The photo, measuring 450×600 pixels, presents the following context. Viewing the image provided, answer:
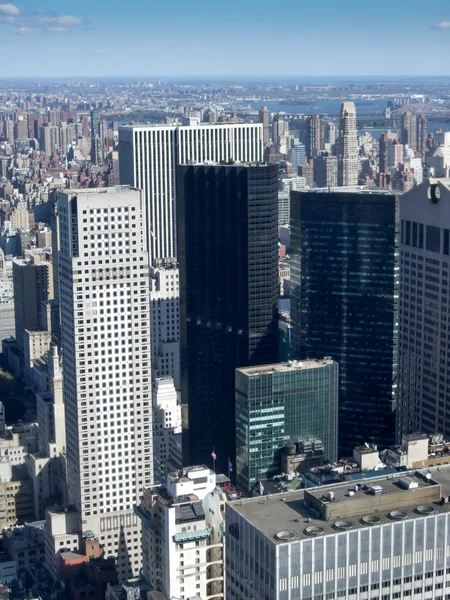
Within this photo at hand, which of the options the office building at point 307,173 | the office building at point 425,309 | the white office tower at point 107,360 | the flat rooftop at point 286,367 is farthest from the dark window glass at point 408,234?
the office building at point 307,173

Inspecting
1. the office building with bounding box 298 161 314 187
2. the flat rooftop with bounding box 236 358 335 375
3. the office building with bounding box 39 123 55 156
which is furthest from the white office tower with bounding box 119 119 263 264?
the office building with bounding box 39 123 55 156

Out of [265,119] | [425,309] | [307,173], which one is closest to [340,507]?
[425,309]

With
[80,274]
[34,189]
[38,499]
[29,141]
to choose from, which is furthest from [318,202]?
[29,141]

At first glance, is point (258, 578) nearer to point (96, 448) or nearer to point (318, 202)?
point (96, 448)

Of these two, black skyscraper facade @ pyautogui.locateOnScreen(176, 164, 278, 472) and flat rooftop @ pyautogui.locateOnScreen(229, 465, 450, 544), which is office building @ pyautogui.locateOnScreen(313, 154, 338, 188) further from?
flat rooftop @ pyautogui.locateOnScreen(229, 465, 450, 544)

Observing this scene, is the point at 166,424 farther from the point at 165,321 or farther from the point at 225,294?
the point at 165,321
